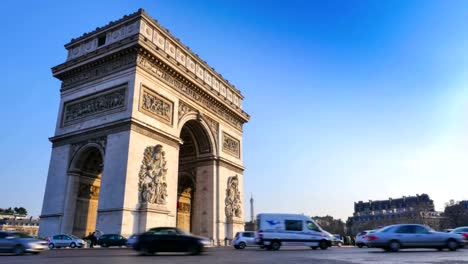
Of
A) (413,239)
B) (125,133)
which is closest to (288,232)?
(413,239)

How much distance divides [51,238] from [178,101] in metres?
11.9

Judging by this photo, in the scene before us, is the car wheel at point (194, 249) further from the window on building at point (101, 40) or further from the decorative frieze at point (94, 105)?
the window on building at point (101, 40)

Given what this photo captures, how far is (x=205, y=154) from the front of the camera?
100.0 feet

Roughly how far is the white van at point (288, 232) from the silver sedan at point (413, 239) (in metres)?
3.35

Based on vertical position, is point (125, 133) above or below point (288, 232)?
above

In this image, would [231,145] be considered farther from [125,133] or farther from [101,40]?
[101,40]

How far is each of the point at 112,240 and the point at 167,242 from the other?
8.03 m

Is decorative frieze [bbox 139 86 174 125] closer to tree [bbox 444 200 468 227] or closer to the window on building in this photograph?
the window on building

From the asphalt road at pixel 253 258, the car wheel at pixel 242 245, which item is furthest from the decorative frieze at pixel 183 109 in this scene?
the asphalt road at pixel 253 258

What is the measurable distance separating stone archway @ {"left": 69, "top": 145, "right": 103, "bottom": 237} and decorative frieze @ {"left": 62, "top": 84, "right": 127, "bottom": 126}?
7.90 ft

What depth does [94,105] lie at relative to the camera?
24156 mm

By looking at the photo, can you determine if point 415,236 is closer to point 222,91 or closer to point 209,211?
point 209,211

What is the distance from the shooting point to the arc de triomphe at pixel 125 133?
21.3 m

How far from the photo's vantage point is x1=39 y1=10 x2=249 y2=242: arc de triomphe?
21.3 m
